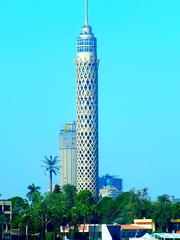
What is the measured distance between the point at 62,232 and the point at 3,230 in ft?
24.9

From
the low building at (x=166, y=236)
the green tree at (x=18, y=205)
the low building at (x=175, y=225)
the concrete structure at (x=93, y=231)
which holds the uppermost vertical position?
the green tree at (x=18, y=205)

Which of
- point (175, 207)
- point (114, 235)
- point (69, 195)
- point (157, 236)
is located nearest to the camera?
point (157, 236)

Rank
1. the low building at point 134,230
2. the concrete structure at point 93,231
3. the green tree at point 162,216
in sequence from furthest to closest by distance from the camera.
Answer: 1. the green tree at point 162,216
2. the low building at point 134,230
3. the concrete structure at point 93,231

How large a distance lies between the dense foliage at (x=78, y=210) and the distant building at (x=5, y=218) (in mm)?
1141

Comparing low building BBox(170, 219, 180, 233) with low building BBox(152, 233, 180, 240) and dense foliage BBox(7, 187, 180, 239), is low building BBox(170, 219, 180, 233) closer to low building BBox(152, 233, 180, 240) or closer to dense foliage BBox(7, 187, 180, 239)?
dense foliage BBox(7, 187, 180, 239)

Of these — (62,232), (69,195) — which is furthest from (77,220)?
(69,195)

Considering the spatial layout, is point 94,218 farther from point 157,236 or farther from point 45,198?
point 157,236

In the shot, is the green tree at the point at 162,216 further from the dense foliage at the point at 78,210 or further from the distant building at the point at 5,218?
the distant building at the point at 5,218

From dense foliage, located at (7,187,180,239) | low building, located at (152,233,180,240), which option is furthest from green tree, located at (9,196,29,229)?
low building, located at (152,233,180,240)

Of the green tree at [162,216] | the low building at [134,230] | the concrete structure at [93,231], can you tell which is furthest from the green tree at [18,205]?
the low building at [134,230]

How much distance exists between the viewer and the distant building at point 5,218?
147 m

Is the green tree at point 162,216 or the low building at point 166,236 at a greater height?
the green tree at point 162,216

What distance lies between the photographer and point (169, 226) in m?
156

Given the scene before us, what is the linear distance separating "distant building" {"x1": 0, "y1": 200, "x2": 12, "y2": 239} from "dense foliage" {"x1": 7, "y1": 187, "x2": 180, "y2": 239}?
1.14m
